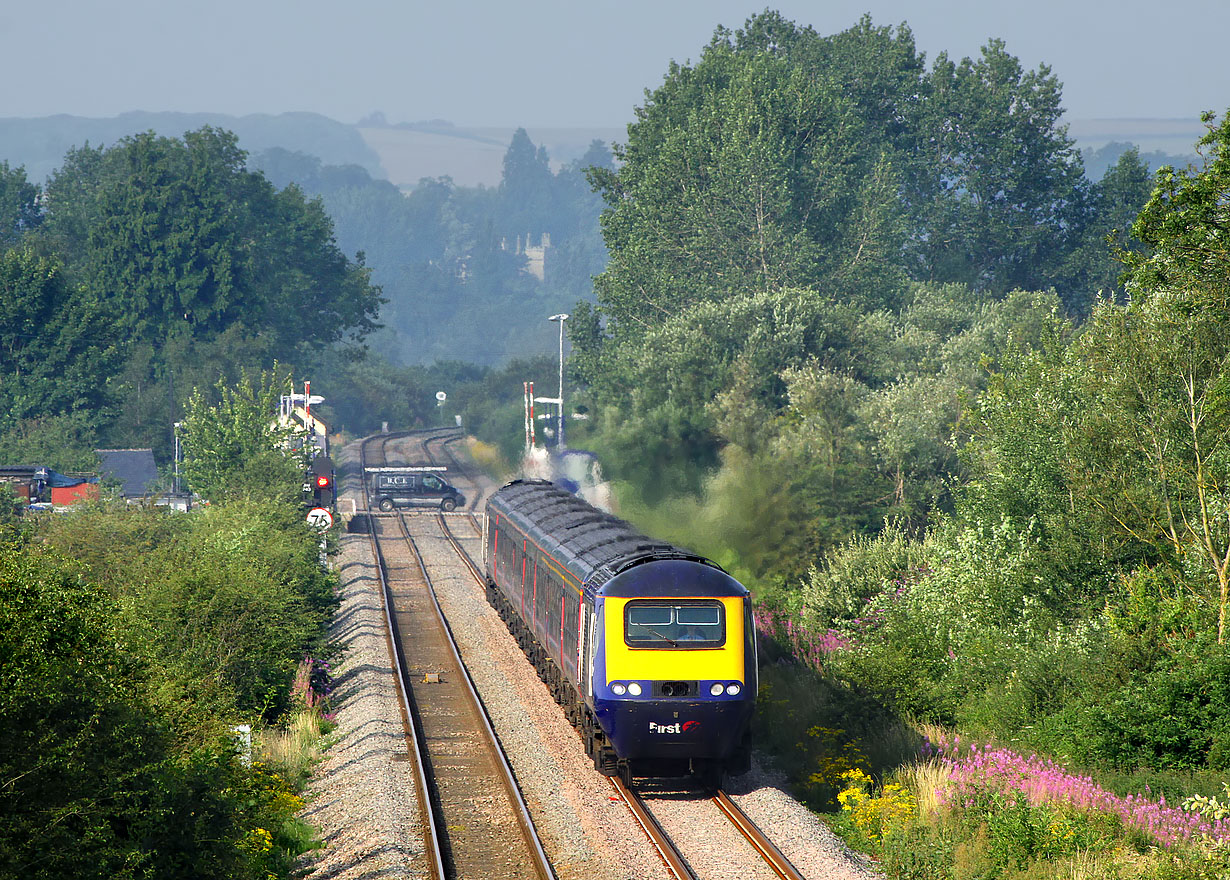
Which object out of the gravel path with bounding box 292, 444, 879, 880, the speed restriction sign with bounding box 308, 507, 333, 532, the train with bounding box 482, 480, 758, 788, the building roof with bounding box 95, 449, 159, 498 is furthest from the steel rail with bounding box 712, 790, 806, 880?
the building roof with bounding box 95, 449, 159, 498

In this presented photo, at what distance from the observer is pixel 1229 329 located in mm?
22828

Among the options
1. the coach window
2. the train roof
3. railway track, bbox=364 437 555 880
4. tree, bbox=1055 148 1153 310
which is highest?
tree, bbox=1055 148 1153 310

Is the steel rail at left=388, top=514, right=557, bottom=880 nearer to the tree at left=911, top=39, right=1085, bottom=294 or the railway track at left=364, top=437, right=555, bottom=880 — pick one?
the railway track at left=364, top=437, right=555, bottom=880

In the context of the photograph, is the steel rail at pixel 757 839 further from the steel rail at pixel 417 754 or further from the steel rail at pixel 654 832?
the steel rail at pixel 417 754

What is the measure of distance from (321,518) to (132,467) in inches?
1452

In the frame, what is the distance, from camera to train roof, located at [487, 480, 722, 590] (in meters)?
18.4

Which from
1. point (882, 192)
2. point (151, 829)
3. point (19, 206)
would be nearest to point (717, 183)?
point (882, 192)

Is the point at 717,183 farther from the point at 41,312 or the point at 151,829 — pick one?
the point at 151,829

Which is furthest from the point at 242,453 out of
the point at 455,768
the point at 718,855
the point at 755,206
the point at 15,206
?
the point at 15,206

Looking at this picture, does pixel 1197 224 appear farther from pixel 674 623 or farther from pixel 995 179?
pixel 995 179

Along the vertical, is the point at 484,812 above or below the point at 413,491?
below

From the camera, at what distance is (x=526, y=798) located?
1736 cm

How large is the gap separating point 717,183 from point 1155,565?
147 feet

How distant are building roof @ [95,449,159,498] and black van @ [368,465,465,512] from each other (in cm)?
1611
